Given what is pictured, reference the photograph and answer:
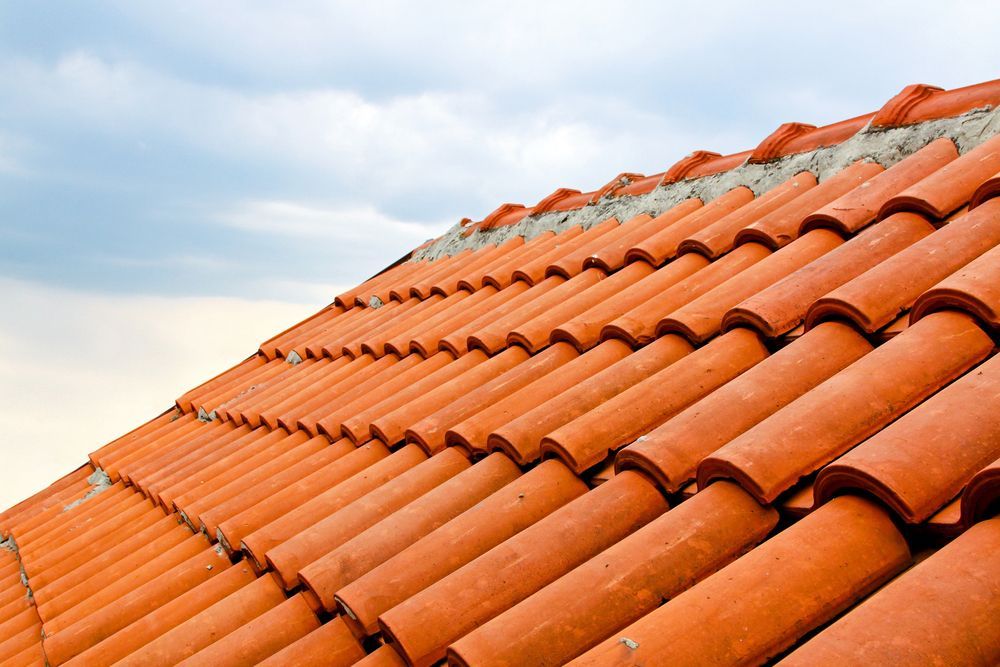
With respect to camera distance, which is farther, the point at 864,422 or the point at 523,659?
the point at 864,422

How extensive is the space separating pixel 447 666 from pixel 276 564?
92cm

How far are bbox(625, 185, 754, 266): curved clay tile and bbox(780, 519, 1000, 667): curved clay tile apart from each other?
230cm

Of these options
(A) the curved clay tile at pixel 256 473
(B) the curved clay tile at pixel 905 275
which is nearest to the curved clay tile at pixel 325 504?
(A) the curved clay tile at pixel 256 473

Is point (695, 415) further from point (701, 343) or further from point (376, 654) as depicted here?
point (376, 654)

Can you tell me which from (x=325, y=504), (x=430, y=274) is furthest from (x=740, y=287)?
(x=430, y=274)

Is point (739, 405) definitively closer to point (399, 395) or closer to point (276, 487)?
point (399, 395)

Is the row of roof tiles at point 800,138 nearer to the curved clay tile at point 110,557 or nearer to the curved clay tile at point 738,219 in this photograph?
the curved clay tile at point 738,219

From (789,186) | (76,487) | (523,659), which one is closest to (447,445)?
(523,659)

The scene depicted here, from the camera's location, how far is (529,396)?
2.82 m

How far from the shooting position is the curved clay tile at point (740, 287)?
267 centimetres

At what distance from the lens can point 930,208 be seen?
2.60 m

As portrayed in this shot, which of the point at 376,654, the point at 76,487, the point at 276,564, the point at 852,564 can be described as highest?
the point at 76,487

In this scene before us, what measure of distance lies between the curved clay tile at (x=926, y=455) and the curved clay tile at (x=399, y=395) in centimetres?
200

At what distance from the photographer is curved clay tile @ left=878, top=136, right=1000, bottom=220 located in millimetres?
2590
